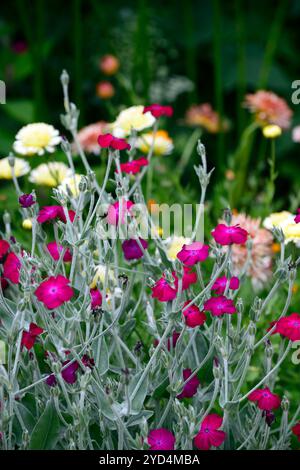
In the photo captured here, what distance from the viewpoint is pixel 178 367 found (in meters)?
0.91

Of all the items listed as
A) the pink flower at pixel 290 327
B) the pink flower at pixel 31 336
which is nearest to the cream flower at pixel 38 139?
the pink flower at pixel 31 336

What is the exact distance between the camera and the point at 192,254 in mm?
891

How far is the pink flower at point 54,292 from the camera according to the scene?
0.82m

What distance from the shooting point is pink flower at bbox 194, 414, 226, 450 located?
854 millimetres

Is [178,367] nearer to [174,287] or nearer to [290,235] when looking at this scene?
[174,287]

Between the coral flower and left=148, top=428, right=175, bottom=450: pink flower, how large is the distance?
0.95m

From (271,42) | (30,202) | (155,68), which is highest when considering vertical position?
(30,202)

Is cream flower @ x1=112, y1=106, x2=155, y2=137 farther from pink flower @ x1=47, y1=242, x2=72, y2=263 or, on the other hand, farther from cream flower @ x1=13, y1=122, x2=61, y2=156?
pink flower @ x1=47, y1=242, x2=72, y2=263

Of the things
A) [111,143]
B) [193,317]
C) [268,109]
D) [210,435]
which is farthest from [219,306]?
[268,109]

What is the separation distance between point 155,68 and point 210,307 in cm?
Result: 155

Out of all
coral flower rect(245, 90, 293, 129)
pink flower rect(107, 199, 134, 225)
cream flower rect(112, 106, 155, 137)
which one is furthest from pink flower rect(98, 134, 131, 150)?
coral flower rect(245, 90, 293, 129)

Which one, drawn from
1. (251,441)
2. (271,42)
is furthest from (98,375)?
(271,42)
